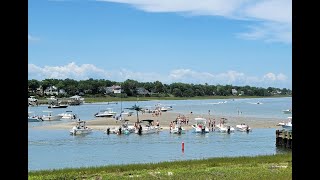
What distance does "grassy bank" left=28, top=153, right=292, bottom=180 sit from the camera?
16.4m

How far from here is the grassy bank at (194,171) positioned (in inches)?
645

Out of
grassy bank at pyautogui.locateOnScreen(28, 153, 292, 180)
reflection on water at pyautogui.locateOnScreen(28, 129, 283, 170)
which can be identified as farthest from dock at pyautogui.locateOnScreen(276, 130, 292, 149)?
grassy bank at pyautogui.locateOnScreen(28, 153, 292, 180)

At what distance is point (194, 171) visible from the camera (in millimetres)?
17922

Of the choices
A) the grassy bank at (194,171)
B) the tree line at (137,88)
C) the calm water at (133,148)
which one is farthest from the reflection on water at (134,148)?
the tree line at (137,88)

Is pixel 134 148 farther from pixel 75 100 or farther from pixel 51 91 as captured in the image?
pixel 51 91

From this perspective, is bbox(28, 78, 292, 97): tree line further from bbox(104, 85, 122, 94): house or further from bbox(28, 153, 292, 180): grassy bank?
bbox(28, 153, 292, 180): grassy bank

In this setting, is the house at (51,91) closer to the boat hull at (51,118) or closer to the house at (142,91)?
the house at (142,91)

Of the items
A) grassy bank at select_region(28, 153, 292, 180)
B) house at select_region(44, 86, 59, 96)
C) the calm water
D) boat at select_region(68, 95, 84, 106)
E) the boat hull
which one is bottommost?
the calm water
